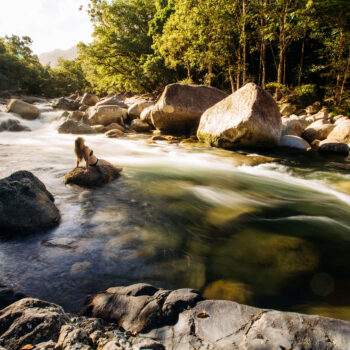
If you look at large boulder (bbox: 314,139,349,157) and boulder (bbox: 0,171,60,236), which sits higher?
large boulder (bbox: 314,139,349,157)

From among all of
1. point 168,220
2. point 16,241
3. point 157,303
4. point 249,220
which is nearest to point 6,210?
point 16,241

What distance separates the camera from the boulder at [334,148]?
8.37 m

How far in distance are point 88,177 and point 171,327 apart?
3989 millimetres

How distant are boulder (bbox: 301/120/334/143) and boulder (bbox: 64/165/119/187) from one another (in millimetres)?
9262

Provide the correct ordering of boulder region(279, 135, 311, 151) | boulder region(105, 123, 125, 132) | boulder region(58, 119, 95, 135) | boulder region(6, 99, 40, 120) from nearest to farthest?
boulder region(279, 135, 311, 151)
boulder region(58, 119, 95, 135)
boulder region(105, 123, 125, 132)
boulder region(6, 99, 40, 120)

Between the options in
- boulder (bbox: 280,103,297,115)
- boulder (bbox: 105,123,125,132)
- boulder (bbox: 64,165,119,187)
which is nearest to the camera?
boulder (bbox: 64,165,119,187)

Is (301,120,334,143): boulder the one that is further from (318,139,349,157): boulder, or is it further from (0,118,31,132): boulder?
(0,118,31,132): boulder

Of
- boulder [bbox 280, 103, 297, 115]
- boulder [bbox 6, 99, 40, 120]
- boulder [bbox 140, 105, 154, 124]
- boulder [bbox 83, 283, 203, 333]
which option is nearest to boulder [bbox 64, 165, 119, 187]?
boulder [bbox 83, 283, 203, 333]

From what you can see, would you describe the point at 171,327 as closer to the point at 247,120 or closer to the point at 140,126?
the point at 247,120

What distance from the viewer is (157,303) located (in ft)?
5.45

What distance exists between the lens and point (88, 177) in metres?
4.87

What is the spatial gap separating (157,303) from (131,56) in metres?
24.2

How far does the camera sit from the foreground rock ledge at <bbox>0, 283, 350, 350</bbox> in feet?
4.22

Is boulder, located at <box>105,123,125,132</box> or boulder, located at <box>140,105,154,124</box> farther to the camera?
boulder, located at <box>140,105,154,124</box>
